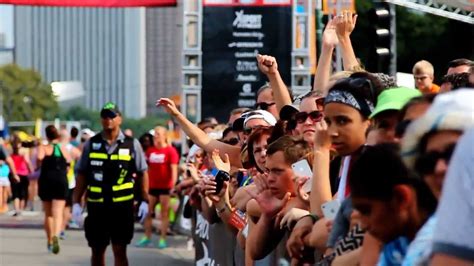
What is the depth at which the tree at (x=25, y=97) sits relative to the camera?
447ft

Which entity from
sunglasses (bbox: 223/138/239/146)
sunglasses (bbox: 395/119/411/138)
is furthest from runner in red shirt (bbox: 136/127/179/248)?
sunglasses (bbox: 395/119/411/138)

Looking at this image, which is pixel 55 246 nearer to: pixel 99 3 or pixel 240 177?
pixel 99 3

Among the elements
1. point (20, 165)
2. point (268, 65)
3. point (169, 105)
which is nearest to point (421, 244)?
point (268, 65)

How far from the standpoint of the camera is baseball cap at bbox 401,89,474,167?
12.6 ft

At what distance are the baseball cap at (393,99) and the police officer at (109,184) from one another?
373 inches

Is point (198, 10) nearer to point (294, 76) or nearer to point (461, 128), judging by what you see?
point (294, 76)

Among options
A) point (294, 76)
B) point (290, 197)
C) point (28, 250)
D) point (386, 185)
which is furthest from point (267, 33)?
point (386, 185)

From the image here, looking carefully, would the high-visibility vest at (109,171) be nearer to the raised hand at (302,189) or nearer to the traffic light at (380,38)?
the traffic light at (380,38)

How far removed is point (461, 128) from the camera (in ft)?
12.6

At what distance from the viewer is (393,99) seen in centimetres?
548

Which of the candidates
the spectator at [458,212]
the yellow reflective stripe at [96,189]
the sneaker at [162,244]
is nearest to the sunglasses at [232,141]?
the yellow reflective stripe at [96,189]

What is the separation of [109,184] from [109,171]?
14cm

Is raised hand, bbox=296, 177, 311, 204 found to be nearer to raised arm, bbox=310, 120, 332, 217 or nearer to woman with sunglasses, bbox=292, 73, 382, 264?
raised arm, bbox=310, 120, 332, 217

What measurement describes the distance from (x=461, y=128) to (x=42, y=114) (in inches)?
5391
